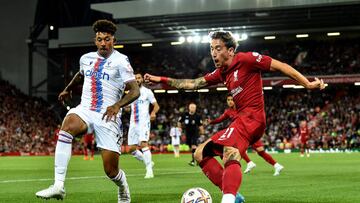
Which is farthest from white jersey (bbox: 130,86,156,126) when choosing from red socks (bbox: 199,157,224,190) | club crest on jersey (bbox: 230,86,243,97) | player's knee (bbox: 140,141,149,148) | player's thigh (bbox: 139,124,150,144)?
club crest on jersey (bbox: 230,86,243,97)

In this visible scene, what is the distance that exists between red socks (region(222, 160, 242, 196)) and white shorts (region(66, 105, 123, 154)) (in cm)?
206

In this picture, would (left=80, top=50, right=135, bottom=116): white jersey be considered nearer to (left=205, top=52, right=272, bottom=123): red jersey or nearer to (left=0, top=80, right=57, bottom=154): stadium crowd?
(left=205, top=52, right=272, bottom=123): red jersey

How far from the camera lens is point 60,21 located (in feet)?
190

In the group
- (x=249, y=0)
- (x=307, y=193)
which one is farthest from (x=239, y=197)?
(x=249, y=0)

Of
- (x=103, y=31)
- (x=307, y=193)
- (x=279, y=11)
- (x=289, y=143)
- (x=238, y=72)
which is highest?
(x=279, y=11)

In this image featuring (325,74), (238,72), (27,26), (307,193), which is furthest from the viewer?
(27,26)

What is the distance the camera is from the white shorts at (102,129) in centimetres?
845

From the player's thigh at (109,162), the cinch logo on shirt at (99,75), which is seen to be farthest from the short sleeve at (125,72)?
the player's thigh at (109,162)

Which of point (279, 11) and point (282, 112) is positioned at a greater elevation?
point (279, 11)

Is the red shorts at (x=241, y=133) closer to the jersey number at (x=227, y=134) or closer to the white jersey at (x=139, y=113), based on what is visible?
the jersey number at (x=227, y=134)

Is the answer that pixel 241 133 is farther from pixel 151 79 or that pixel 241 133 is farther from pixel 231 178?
pixel 151 79

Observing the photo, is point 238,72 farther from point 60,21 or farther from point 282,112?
point 60,21

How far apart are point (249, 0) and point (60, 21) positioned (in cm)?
2119

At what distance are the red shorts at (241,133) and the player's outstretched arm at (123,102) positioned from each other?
1652mm
